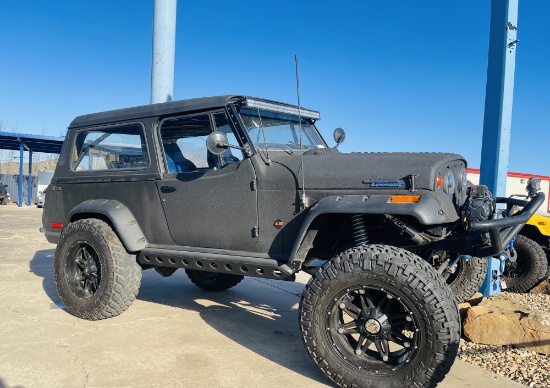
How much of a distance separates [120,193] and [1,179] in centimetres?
3599

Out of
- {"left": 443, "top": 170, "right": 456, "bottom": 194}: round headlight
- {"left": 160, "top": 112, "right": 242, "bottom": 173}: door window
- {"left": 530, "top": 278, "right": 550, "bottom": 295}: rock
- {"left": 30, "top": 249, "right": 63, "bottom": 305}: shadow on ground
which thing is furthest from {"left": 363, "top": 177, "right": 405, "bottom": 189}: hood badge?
{"left": 530, "top": 278, "right": 550, "bottom": 295}: rock

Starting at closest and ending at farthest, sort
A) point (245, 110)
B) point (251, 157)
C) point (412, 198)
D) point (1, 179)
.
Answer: point (412, 198) → point (251, 157) → point (245, 110) → point (1, 179)

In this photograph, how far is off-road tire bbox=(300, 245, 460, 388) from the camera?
277 centimetres

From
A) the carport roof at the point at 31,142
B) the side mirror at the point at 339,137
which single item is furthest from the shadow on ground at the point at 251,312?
the carport roof at the point at 31,142

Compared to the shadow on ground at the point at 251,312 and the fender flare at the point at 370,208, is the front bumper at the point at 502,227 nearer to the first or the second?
the fender flare at the point at 370,208

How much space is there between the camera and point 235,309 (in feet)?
16.7

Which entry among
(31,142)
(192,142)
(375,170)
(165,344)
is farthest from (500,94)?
(31,142)

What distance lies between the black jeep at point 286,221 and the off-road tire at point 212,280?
898 millimetres

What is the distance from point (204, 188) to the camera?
393cm

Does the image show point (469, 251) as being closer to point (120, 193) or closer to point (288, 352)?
point (288, 352)

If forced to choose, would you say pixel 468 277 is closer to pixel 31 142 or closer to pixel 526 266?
pixel 526 266

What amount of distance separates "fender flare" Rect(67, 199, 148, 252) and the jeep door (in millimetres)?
405

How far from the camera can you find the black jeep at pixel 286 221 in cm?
296

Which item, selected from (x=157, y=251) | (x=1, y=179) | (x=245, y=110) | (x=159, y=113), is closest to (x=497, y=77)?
(x=245, y=110)
